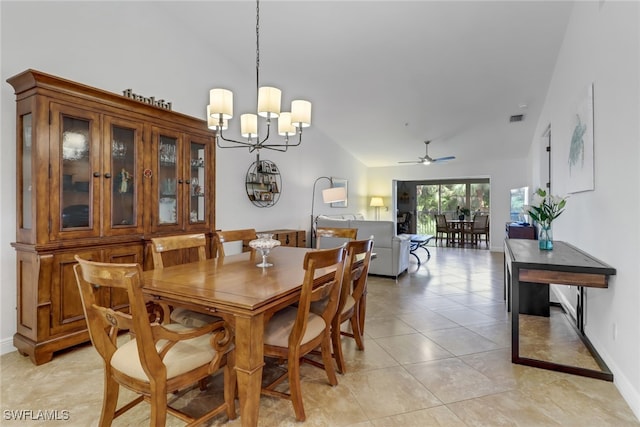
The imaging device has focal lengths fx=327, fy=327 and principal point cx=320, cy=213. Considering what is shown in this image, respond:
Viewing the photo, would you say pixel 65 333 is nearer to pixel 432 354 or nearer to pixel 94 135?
pixel 94 135

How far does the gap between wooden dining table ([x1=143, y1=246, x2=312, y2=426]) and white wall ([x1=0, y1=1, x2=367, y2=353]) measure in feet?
5.85

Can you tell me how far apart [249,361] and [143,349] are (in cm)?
44

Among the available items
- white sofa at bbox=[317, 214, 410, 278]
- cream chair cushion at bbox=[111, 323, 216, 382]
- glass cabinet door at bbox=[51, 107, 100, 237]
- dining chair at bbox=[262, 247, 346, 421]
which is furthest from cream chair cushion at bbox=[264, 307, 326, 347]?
white sofa at bbox=[317, 214, 410, 278]

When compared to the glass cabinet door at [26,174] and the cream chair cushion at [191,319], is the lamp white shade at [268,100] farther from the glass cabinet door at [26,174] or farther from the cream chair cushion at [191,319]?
the glass cabinet door at [26,174]

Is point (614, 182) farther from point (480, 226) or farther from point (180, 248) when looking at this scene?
point (480, 226)

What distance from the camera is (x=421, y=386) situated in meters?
2.08

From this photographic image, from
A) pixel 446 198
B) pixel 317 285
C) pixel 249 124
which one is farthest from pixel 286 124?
pixel 446 198

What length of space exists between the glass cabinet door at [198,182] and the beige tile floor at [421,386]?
1561 millimetres

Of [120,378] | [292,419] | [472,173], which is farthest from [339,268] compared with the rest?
[472,173]

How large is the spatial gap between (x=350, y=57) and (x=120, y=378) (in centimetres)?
421

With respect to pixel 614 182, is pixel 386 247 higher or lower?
lower

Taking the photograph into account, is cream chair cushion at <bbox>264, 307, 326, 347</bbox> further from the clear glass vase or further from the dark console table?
the clear glass vase

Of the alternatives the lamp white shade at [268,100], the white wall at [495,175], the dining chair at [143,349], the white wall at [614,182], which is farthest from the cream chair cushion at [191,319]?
the white wall at [495,175]

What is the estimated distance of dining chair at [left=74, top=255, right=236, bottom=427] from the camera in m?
1.29
